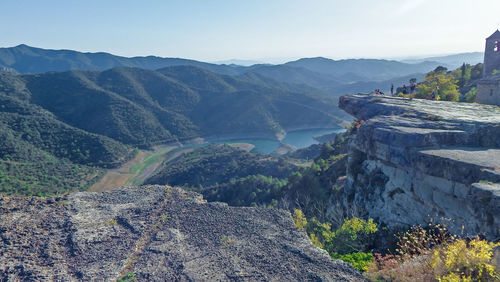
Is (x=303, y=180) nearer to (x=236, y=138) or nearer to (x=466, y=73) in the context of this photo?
(x=466, y=73)

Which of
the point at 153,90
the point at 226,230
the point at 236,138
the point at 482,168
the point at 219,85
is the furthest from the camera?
the point at 219,85

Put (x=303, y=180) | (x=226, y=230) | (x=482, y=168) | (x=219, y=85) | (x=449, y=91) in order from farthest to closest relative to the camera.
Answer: (x=219, y=85), (x=303, y=180), (x=449, y=91), (x=226, y=230), (x=482, y=168)

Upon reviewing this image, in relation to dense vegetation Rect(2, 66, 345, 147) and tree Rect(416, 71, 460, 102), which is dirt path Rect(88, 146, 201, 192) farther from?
tree Rect(416, 71, 460, 102)

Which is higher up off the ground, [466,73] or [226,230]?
[466,73]

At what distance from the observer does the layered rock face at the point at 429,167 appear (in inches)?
452

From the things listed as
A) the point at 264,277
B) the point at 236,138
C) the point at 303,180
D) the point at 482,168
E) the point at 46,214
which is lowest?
the point at 236,138

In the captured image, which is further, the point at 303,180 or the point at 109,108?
the point at 109,108

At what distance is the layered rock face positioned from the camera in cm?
1148

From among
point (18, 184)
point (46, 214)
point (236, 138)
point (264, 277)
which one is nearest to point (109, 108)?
point (236, 138)

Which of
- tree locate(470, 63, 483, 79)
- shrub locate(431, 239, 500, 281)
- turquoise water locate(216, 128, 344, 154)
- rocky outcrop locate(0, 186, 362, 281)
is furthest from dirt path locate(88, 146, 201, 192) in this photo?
tree locate(470, 63, 483, 79)

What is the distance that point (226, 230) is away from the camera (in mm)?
13320

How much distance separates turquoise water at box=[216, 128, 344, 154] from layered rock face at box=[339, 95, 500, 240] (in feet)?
247

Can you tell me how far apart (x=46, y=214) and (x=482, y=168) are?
18903 millimetres

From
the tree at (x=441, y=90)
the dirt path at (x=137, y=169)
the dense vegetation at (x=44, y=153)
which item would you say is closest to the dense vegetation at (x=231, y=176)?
the dirt path at (x=137, y=169)
